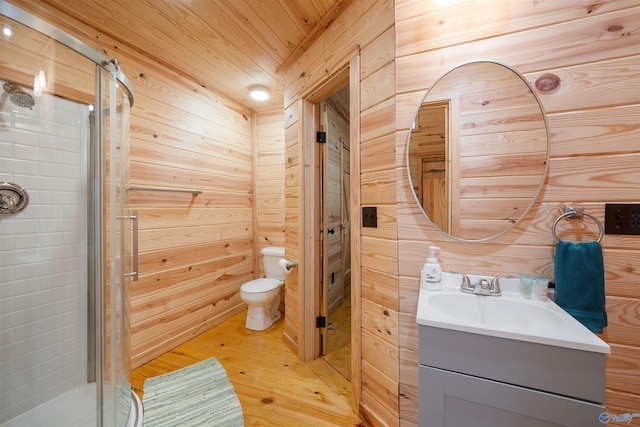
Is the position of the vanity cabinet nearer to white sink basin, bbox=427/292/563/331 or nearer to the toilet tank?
white sink basin, bbox=427/292/563/331

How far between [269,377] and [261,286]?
31.9 inches

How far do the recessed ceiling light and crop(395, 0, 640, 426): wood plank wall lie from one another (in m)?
1.69

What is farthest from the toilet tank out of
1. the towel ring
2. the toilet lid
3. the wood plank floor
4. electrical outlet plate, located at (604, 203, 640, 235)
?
electrical outlet plate, located at (604, 203, 640, 235)

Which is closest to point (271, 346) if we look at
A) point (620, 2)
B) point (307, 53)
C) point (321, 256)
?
point (321, 256)

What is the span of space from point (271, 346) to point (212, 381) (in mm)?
531

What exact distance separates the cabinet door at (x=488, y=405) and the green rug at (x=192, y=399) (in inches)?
43.8

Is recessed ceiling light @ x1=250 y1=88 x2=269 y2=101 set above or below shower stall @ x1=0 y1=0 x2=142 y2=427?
above

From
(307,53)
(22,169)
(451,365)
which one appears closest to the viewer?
(451,365)

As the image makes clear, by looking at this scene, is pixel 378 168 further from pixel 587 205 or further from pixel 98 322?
pixel 98 322

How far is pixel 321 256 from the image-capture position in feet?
6.36

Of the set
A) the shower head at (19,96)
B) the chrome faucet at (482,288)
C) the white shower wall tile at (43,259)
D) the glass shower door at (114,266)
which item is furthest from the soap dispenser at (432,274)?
the shower head at (19,96)

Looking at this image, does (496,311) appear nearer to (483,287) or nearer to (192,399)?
(483,287)

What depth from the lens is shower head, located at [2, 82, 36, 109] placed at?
117cm

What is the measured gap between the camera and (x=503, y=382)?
0.70 m
